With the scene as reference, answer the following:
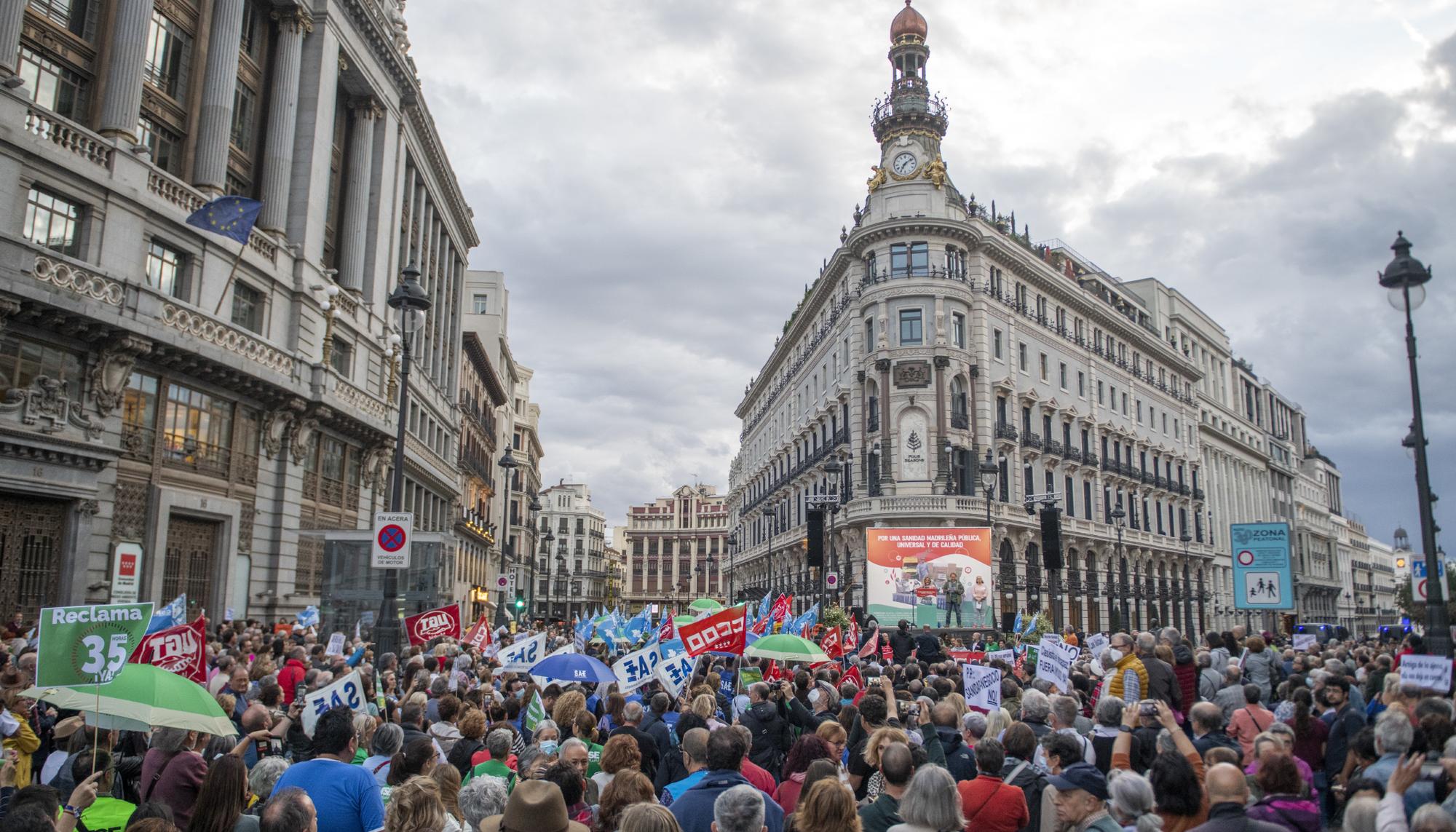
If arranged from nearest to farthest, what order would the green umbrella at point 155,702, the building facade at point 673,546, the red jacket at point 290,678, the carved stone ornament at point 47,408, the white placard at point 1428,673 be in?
the green umbrella at point 155,702 < the white placard at point 1428,673 < the red jacket at point 290,678 < the carved stone ornament at point 47,408 < the building facade at point 673,546

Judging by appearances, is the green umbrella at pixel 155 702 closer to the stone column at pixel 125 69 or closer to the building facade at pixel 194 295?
the building facade at pixel 194 295

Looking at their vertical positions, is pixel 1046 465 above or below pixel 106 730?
above

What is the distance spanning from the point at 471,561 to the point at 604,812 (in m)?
64.5

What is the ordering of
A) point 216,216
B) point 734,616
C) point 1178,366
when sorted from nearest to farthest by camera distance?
point 734,616, point 216,216, point 1178,366

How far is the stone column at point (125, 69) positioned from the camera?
23.2m

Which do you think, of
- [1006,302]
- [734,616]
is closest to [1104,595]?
[1006,302]

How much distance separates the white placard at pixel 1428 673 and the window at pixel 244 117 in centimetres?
3165

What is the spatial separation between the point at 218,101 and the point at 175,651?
2239 centimetres

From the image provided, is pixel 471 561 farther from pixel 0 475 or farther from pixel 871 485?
pixel 0 475

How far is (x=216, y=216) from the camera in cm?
2391

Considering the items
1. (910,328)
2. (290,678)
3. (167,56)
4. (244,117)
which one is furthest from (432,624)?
(910,328)

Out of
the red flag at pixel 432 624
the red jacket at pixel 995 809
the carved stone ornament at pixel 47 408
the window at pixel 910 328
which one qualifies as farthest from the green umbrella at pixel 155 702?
the window at pixel 910 328

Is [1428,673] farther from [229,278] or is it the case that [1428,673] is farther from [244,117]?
[244,117]

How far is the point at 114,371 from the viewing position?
21.9 metres
